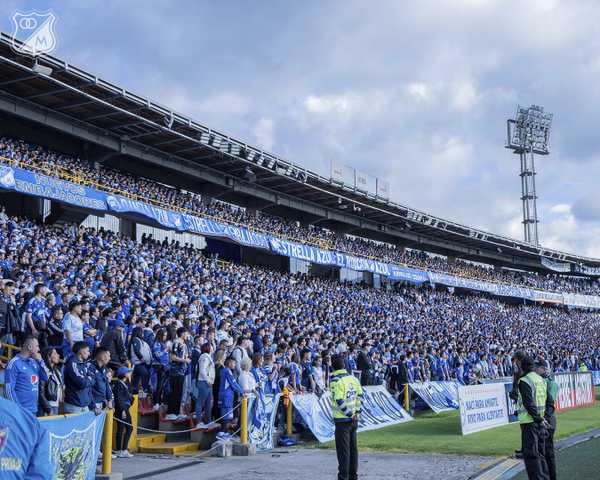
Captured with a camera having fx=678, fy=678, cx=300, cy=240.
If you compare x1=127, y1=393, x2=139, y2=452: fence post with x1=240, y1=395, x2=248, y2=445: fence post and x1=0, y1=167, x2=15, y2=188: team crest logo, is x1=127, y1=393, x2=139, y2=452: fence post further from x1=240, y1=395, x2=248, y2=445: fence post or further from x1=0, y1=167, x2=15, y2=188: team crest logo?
x1=0, y1=167, x2=15, y2=188: team crest logo

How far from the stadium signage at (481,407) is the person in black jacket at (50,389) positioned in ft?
25.9

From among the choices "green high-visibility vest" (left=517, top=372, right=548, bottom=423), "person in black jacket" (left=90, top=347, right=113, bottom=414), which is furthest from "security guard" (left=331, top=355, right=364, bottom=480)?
"person in black jacket" (left=90, top=347, right=113, bottom=414)

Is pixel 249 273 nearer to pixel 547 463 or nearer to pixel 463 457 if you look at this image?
pixel 463 457

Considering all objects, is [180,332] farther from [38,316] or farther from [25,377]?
[25,377]

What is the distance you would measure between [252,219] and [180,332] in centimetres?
2560

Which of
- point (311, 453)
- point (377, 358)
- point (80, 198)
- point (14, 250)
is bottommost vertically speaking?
point (311, 453)

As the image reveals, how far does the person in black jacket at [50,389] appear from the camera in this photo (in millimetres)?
8359

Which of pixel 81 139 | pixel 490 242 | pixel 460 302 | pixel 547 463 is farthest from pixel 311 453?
pixel 490 242

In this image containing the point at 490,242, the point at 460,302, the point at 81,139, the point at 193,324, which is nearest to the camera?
the point at 193,324

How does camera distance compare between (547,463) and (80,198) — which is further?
(80,198)

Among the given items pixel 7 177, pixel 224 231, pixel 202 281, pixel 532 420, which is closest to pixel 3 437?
pixel 532 420

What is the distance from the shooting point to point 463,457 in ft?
35.4

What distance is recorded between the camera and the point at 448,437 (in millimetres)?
13359

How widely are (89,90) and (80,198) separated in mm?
4807
